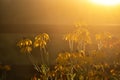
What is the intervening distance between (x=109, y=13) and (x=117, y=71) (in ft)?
4.86

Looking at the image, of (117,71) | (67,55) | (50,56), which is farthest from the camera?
(50,56)

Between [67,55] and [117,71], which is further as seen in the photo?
[117,71]

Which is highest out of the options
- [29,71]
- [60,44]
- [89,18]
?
[89,18]

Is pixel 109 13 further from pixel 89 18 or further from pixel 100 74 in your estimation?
pixel 100 74

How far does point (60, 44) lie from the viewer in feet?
22.5

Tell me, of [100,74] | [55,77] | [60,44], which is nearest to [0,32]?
[60,44]

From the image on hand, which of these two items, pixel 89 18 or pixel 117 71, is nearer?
pixel 117 71

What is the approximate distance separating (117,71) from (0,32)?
7.50 feet

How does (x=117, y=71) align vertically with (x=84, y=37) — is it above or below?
below

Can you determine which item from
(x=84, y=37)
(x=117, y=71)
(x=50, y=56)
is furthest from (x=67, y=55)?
(x=50, y=56)

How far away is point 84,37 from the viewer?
5.64 metres

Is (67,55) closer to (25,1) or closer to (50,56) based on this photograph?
(50,56)

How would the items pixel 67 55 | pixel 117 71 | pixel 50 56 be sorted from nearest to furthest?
pixel 67 55 < pixel 117 71 < pixel 50 56

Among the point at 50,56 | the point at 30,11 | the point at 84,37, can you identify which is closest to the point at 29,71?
the point at 50,56
